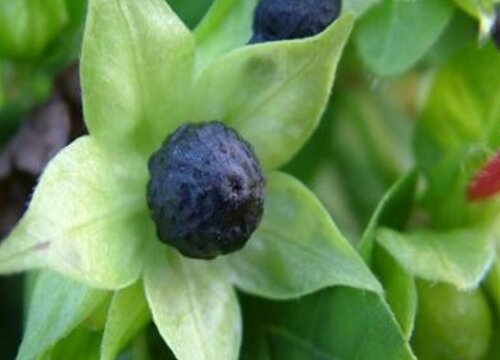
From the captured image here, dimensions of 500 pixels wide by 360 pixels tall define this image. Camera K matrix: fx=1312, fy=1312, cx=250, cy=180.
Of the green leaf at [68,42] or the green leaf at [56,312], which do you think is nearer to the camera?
the green leaf at [56,312]

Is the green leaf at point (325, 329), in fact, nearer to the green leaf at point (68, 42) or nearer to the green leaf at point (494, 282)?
the green leaf at point (494, 282)

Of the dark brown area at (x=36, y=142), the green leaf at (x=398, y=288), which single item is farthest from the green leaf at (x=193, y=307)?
the dark brown area at (x=36, y=142)

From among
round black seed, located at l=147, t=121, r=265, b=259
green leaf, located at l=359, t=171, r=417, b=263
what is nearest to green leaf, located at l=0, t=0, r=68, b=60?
round black seed, located at l=147, t=121, r=265, b=259

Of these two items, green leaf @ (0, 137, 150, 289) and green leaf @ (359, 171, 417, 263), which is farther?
green leaf @ (359, 171, 417, 263)

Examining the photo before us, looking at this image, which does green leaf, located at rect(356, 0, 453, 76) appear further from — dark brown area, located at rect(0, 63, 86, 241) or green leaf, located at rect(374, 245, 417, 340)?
dark brown area, located at rect(0, 63, 86, 241)

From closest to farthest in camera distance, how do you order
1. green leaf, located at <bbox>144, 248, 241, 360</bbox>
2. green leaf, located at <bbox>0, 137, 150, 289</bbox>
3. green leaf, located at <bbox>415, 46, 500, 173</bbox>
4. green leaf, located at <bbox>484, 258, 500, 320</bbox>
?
1. green leaf, located at <bbox>0, 137, 150, 289</bbox>
2. green leaf, located at <bbox>144, 248, 241, 360</bbox>
3. green leaf, located at <bbox>484, 258, 500, 320</bbox>
4. green leaf, located at <bbox>415, 46, 500, 173</bbox>

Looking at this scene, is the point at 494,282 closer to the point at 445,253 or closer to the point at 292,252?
the point at 445,253

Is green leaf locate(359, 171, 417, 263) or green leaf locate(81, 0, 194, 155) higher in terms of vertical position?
green leaf locate(81, 0, 194, 155)
